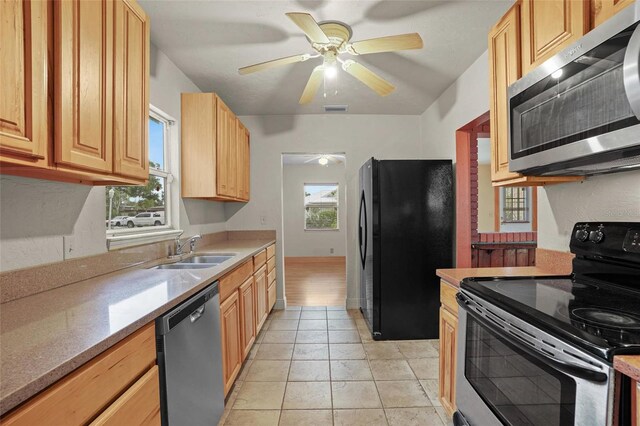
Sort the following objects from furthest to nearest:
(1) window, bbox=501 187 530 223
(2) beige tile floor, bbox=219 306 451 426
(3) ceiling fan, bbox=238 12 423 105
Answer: (1) window, bbox=501 187 530 223
(2) beige tile floor, bbox=219 306 451 426
(3) ceiling fan, bbox=238 12 423 105

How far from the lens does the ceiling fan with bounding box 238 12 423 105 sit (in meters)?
1.72

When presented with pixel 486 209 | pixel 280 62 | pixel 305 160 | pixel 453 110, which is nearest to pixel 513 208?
pixel 486 209

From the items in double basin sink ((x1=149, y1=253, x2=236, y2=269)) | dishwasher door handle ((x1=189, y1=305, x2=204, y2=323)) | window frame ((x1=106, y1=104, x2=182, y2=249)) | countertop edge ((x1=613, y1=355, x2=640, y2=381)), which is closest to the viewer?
countertop edge ((x1=613, y1=355, x2=640, y2=381))

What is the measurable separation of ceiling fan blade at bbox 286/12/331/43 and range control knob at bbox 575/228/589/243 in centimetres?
170

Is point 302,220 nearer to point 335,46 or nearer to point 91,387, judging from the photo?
A: point 335,46

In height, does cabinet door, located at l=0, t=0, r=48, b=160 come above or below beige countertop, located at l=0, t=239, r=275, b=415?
above

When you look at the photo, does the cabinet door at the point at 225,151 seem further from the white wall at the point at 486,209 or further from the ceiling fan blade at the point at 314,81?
the white wall at the point at 486,209

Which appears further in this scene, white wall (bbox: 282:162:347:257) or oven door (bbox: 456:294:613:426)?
white wall (bbox: 282:162:347:257)

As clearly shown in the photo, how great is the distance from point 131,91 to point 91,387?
1.28 metres

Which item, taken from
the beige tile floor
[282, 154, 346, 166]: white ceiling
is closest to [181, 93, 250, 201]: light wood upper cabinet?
the beige tile floor

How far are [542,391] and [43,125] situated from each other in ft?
5.92

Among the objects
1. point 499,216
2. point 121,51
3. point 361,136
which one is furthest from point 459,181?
point 499,216

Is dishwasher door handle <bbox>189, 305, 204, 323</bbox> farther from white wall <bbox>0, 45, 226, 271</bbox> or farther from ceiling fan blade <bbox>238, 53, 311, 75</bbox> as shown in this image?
ceiling fan blade <bbox>238, 53, 311, 75</bbox>

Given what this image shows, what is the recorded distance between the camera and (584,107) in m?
1.07
